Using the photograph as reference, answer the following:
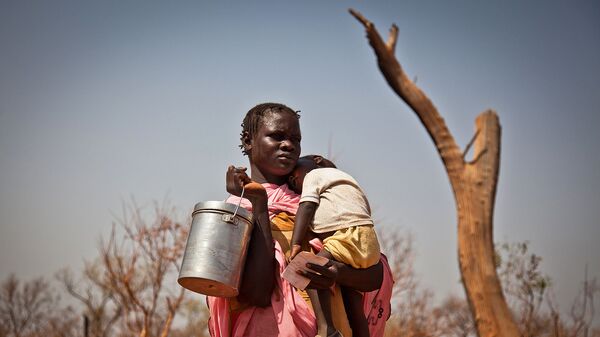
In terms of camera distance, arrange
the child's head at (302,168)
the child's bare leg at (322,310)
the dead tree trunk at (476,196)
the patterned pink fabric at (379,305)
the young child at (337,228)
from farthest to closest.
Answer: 1. the dead tree trunk at (476,196)
2. the child's head at (302,168)
3. the patterned pink fabric at (379,305)
4. the young child at (337,228)
5. the child's bare leg at (322,310)

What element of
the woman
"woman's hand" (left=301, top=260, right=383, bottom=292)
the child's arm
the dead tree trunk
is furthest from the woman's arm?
the dead tree trunk

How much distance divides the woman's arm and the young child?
12cm

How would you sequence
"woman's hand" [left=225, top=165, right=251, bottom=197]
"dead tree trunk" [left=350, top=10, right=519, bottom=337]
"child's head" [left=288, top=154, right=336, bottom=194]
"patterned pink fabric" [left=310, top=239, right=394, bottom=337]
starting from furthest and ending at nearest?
"dead tree trunk" [left=350, top=10, right=519, bottom=337], "child's head" [left=288, top=154, right=336, bottom=194], "patterned pink fabric" [left=310, top=239, right=394, bottom=337], "woman's hand" [left=225, top=165, right=251, bottom=197]

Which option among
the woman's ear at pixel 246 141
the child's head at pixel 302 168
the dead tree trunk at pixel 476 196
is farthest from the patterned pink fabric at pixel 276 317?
the dead tree trunk at pixel 476 196

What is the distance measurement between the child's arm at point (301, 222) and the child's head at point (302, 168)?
0.27 m

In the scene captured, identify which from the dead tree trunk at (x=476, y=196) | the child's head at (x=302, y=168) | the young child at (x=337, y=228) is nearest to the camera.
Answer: the young child at (x=337, y=228)

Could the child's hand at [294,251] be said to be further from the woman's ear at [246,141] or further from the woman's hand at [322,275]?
the woman's ear at [246,141]

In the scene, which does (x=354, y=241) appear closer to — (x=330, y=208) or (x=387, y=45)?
(x=330, y=208)

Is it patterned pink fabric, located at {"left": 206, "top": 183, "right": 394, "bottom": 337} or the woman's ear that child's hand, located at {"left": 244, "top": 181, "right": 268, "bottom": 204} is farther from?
the woman's ear

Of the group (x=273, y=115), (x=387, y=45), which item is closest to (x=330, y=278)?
(x=273, y=115)

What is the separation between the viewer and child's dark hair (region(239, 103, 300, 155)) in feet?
9.99

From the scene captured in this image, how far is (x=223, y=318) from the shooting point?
108 inches

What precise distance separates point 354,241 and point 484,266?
1.52m

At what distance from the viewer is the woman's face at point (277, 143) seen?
296 centimetres
